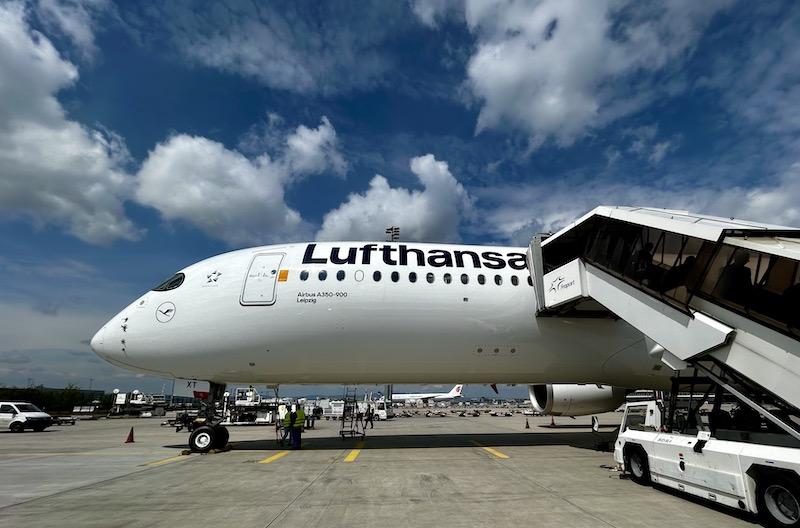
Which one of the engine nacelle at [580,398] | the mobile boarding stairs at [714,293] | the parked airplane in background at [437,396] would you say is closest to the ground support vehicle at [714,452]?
the mobile boarding stairs at [714,293]

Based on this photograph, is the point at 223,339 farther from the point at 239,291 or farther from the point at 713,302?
the point at 713,302

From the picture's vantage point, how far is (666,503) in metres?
6.89

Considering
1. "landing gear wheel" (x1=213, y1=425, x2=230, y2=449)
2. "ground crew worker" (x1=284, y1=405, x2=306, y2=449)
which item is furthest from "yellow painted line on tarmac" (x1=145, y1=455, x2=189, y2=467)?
"ground crew worker" (x1=284, y1=405, x2=306, y2=449)

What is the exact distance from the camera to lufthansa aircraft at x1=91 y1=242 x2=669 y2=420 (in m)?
12.5

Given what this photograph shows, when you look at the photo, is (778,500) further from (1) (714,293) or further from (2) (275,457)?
(2) (275,457)

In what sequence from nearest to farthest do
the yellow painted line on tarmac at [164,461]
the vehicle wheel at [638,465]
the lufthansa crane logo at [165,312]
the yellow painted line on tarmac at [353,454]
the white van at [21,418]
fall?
1. the vehicle wheel at [638,465]
2. the yellow painted line on tarmac at [164,461]
3. the yellow painted line on tarmac at [353,454]
4. the lufthansa crane logo at [165,312]
5. the white van at [21,418]

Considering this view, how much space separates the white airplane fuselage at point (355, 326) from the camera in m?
12.5

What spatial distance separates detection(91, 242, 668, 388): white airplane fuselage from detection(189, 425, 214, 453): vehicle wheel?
4.97 ft

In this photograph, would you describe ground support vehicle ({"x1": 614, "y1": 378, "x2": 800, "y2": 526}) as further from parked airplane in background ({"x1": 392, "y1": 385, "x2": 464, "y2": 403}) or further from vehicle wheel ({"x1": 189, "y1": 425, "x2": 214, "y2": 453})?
parked airplane in background ({"x1": 392, "y1": 385, "x2": 464, "y2": 403})

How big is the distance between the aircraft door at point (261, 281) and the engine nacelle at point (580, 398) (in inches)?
374

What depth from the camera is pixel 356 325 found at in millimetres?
12391

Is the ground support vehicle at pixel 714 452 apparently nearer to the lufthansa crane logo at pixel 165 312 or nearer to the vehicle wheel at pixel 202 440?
the vehicle wheel at pixel 202 440

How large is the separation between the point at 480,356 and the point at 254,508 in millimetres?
7785

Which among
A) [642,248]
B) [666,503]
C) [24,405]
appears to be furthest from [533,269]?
[24,405]
